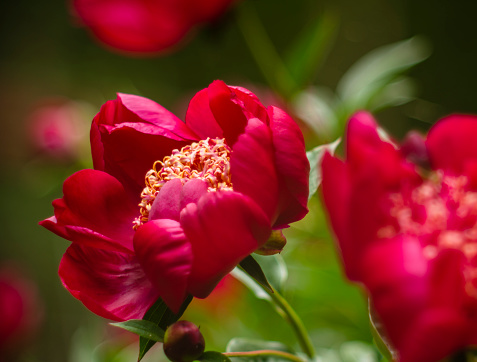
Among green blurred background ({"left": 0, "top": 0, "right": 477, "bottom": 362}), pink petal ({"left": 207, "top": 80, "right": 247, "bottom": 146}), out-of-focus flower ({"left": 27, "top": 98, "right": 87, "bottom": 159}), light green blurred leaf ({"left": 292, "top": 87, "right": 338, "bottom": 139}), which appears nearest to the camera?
pink petal ({"left": 207, "top": 80, "right": 247, "bottom": 146})

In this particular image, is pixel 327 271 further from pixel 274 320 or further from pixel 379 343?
pixel 379 343

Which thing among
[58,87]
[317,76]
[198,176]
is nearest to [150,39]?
[198,176]

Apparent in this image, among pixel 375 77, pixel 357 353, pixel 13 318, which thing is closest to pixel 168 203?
pixel 357 353

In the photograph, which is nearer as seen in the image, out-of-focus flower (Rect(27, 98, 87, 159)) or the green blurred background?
out-of-focus flower (Rect(27, 98, 87, 159))

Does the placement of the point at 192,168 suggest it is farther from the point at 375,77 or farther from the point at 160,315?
the point at 375,77

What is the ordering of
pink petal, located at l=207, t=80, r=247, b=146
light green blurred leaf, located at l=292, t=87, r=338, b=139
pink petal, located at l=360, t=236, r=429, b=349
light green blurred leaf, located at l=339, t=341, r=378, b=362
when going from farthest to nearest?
light green blurred leaf, located at l=292, t=87, r=338, b=139 < light green blurred leaf, located at l=339, t=341, r=378, b=362 < pink petal, located at l=207, t=80, r=247, b=146 < pink petal, located at l=360, t=236, r=429, b=349

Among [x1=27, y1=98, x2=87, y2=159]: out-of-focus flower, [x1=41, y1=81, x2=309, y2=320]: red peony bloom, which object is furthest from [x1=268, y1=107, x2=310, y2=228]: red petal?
[x1=27, y1=98, x2=87, y2=159]: out-of-focus flower

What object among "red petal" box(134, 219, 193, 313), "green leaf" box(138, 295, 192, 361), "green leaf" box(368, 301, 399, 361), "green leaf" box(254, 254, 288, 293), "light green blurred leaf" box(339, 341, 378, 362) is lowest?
"light green blurred leaf" box(339, 341, 378, 362)

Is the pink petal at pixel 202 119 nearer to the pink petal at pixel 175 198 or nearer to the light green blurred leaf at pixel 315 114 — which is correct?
the pink petal at pixel 175 198

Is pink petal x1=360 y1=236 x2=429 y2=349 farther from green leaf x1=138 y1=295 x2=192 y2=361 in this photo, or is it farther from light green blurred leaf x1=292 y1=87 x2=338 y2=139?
light green blurred leaf x1=292 y1=87 x2=338 y2=139
